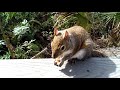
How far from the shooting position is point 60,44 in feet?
6.97

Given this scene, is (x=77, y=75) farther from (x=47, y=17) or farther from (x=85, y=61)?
(x=47, y=17)

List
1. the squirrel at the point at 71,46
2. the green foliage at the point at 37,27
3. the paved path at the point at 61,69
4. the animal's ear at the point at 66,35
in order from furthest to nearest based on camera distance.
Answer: the green foliage at the point at 37,27, the animal's ear at the point at 66,35, the squirrel at the point at 71,46, the paved path at the point at 61,69

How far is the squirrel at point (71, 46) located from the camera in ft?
6.48

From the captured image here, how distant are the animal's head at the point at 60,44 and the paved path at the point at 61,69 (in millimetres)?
127

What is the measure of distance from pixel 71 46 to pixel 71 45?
0.01 m

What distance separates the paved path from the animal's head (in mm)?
127

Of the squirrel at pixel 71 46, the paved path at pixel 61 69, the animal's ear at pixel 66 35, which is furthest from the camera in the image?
the animal's ear at pixel 66 35

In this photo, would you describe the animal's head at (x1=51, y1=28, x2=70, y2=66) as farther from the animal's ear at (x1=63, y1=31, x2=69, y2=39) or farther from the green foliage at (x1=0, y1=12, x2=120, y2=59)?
the green foliage at (x1=0, y1=12, x2=120, y2=59)

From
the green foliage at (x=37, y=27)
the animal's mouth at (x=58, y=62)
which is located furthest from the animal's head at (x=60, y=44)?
the green foliage at (x=37, y=27)

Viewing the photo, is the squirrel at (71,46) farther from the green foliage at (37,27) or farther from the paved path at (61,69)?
the green foliage at (37,27)
